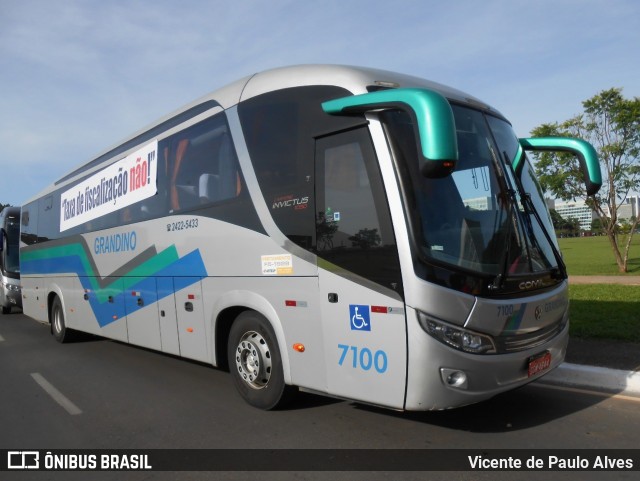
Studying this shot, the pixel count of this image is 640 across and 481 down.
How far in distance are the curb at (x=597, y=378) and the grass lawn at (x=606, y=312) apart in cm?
193

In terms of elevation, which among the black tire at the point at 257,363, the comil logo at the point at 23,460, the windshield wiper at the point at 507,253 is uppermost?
the windshield wiper at the point at 507,253

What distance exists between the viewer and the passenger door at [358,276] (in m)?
4.10

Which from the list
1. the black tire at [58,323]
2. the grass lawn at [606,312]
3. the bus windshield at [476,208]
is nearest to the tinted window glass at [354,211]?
the bus windshield at [476,208]

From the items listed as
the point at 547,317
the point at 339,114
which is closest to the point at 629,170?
the point at 547,317

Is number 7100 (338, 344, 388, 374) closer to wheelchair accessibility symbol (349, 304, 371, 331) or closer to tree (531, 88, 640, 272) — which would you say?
wheelchair accessibility symbol (349, 304, 371, 331)

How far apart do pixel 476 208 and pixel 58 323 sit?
31.5 feet

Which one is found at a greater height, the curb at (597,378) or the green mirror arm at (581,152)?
the green mirror arm at (581,152)

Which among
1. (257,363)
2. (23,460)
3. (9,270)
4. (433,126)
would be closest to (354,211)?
(433,126)

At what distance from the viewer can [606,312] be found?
31.5 feet

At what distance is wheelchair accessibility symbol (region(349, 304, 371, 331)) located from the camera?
4234 mm

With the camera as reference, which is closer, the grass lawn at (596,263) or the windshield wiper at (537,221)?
the windshield wiper at (537,221)

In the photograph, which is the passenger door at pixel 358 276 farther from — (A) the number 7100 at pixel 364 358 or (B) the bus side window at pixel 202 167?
(B) the bus side window at pixel 202 167

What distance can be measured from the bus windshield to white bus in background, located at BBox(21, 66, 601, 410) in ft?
0.05

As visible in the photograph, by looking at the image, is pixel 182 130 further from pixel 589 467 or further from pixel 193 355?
pixel 589 467
